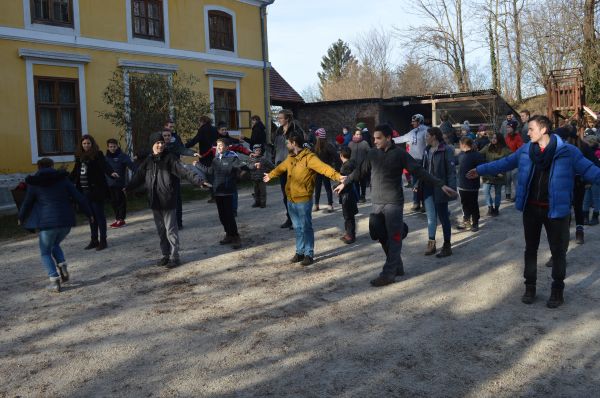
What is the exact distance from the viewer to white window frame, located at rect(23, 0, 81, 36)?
584 inches

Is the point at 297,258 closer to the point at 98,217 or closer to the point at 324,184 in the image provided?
the point at 98,217

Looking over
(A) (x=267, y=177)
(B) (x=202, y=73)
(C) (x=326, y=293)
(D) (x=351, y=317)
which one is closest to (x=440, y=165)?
(A) (x=267, y=177)

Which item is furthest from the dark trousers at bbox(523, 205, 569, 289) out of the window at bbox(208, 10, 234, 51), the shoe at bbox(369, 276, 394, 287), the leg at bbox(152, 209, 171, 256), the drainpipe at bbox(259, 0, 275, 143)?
the drainpipe at bbox(259, 0, 275, 143)

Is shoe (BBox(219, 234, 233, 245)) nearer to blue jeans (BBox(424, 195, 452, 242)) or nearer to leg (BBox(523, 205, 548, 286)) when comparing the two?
blue jeans (BBox(424, 195, 452, 242))

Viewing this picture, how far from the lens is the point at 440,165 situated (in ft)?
28.6

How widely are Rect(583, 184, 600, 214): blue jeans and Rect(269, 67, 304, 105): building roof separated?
17.3 metres


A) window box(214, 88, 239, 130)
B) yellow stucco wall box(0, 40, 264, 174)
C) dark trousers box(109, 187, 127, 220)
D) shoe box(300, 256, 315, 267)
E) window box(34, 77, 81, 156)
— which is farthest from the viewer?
window box(214, 88, 239, 130)

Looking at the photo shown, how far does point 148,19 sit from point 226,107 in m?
4.22

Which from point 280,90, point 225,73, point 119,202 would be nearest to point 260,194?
point 119,202

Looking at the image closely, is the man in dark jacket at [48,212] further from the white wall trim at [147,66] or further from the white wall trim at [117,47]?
the white wall trim at [147,66]

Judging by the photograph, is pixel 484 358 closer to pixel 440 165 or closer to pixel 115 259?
pixel 440 165

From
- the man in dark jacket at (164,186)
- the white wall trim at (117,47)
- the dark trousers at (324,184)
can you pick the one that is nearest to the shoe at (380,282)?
the man in dark jacket at (164,186)

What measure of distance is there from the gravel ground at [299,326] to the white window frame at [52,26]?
28.2 feet

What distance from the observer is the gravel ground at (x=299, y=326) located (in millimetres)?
4242
